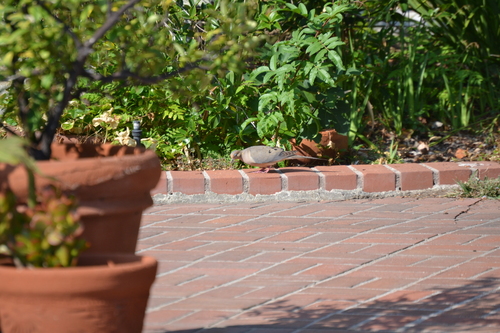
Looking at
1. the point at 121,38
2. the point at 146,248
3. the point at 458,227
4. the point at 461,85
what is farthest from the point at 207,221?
the point at 461,85

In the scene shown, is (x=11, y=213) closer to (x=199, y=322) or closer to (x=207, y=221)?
(x=199, y=322)

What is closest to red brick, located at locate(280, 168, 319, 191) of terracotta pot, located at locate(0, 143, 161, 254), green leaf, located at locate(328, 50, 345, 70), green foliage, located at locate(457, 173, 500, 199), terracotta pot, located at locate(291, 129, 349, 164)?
terracotta pot, located at locate(291, 129, 349, 164)

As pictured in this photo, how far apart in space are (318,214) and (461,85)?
7.24 feet

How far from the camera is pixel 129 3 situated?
1.99 metres

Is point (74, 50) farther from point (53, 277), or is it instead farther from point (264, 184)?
point (264, 184)

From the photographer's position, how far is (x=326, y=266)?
10.4ft

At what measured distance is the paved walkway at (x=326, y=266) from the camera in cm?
250

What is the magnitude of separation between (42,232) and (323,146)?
3.63 meters

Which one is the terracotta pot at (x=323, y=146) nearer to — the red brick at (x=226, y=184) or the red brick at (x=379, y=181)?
the red brick at (x=379, y=181)

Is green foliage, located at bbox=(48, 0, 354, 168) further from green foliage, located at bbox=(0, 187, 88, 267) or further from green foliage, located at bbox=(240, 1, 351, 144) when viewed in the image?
green foliage, located at bbox=(0, 187, 88, 267)

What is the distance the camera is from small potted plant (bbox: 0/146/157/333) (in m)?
1.68

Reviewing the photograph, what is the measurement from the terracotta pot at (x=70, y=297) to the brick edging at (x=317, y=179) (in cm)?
268

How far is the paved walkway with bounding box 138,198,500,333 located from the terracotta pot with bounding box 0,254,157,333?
2.07 ft

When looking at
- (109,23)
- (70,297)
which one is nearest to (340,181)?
(109,23)
